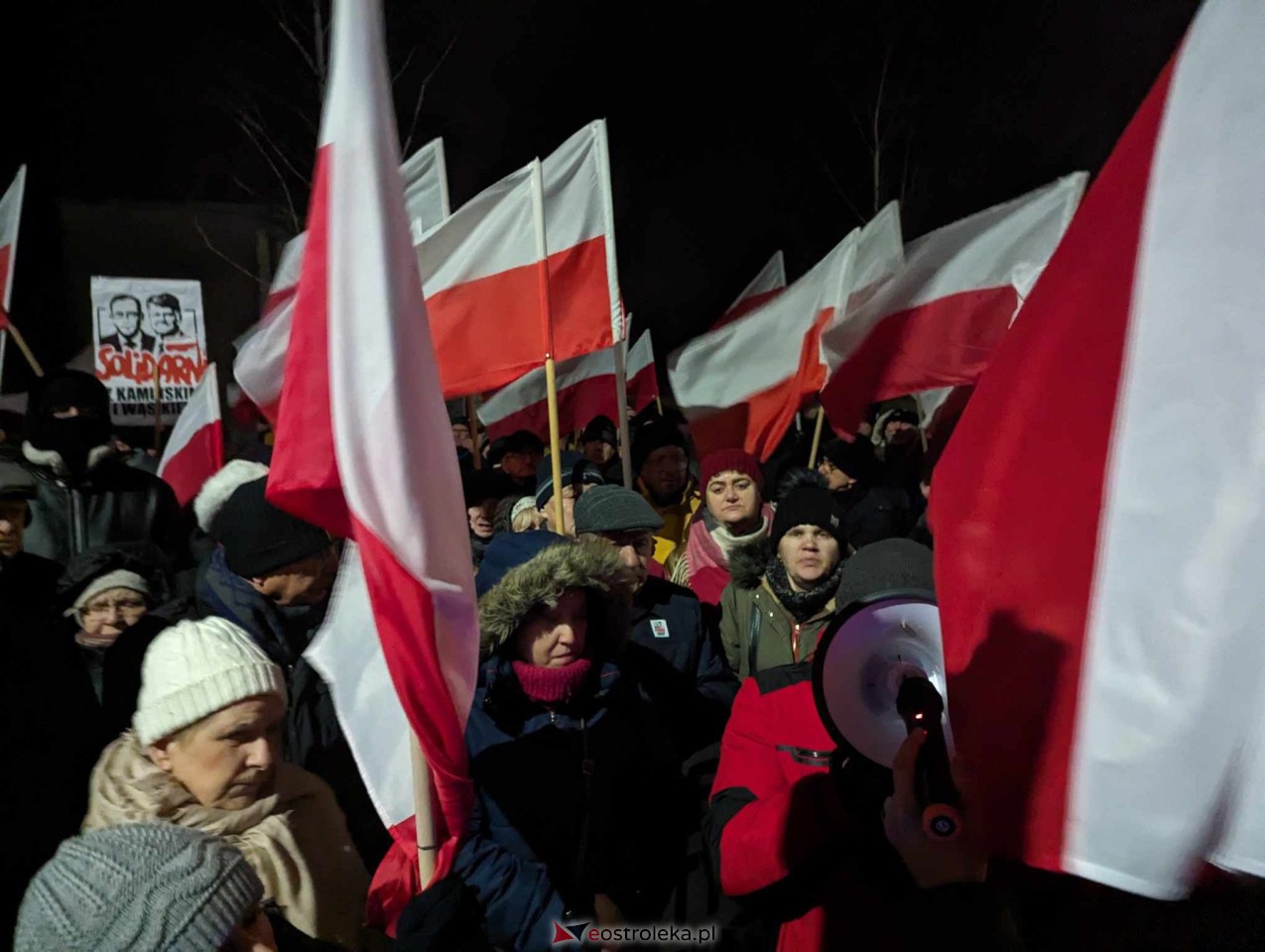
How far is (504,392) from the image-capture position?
24.5ft

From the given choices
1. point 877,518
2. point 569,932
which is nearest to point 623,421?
point 877,518

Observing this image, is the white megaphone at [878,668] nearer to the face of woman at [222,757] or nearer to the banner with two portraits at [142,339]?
the face of woman at [222,757]

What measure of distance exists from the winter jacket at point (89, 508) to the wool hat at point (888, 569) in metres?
2.96

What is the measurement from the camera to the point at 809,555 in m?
3.22

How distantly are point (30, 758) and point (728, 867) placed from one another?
5.08 ft

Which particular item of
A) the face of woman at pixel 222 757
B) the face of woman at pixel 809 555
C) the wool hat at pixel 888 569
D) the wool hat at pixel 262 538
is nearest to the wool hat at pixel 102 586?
the wool hat at pixel 262 538

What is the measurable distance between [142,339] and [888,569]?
10184mm

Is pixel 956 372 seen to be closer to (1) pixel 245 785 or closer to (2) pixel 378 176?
(2) pixel 378 176

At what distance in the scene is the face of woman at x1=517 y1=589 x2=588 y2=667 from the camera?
232cm

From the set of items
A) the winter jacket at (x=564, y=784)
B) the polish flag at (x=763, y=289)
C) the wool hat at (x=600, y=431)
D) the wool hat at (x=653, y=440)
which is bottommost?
the winter jacket at (x=564, y=784)

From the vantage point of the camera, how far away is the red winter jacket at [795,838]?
1.71m

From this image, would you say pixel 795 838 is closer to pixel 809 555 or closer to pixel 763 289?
A: pixel 809 555

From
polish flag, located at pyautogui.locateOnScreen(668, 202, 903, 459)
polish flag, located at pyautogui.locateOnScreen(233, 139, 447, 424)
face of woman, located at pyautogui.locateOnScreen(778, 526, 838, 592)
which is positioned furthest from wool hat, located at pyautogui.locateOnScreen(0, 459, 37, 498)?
polish flag, located at pyautogui.locateOnScreen(668, 202, 903, 459)

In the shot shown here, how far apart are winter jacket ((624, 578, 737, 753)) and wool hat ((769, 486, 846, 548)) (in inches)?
16.7
